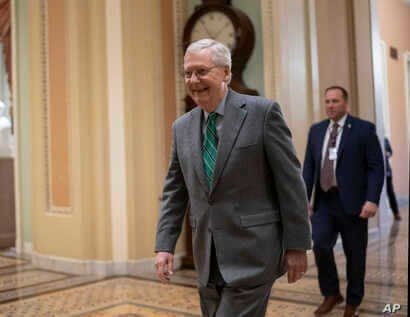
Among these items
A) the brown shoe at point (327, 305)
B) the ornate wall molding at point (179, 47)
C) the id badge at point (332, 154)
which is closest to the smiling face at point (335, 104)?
the id badge at point (332, 154)

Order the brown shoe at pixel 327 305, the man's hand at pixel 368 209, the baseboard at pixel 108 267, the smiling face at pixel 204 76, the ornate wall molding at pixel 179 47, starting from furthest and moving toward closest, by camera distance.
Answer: the ornate wall molding at pixel 179 47 < the baseboard at pixel 108 267 < the brown shoe at pixel 327 305 < the man's hand at pixel 368 209 < the smiling face at pixel 204 76

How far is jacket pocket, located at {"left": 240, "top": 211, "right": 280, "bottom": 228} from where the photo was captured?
1856 millimetres

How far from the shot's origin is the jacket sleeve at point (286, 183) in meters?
1.87

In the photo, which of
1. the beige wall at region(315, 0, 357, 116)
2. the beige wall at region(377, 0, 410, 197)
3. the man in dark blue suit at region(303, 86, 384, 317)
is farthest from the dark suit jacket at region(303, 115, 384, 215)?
the beige wall at region(315, 0, 357, 116)

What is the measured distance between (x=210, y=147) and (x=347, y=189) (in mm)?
1895

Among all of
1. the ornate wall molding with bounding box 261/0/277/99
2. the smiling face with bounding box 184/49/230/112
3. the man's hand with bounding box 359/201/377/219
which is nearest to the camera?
the smiling face with bounding box 184/49/230/112

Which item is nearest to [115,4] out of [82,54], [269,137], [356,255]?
[82,54]

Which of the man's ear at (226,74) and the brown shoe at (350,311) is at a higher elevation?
the man's ear at (226,74)

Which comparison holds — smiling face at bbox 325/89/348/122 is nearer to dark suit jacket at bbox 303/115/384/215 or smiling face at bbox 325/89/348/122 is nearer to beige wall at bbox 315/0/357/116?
dark suit jacket at bbox 303/115/384/215

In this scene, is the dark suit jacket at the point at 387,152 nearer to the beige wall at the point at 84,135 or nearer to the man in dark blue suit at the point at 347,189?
the man in dark blue suit at the point at 347,189

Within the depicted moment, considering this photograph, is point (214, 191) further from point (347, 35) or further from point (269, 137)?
point (347, 35)

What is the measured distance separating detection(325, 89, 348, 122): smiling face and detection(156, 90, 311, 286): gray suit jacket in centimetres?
189

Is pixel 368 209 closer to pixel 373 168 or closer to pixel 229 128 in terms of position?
pixel 373 168

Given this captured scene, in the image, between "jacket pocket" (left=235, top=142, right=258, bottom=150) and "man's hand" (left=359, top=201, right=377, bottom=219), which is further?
"man's hand" (left=359, top=201, right=377, bottom=219)
